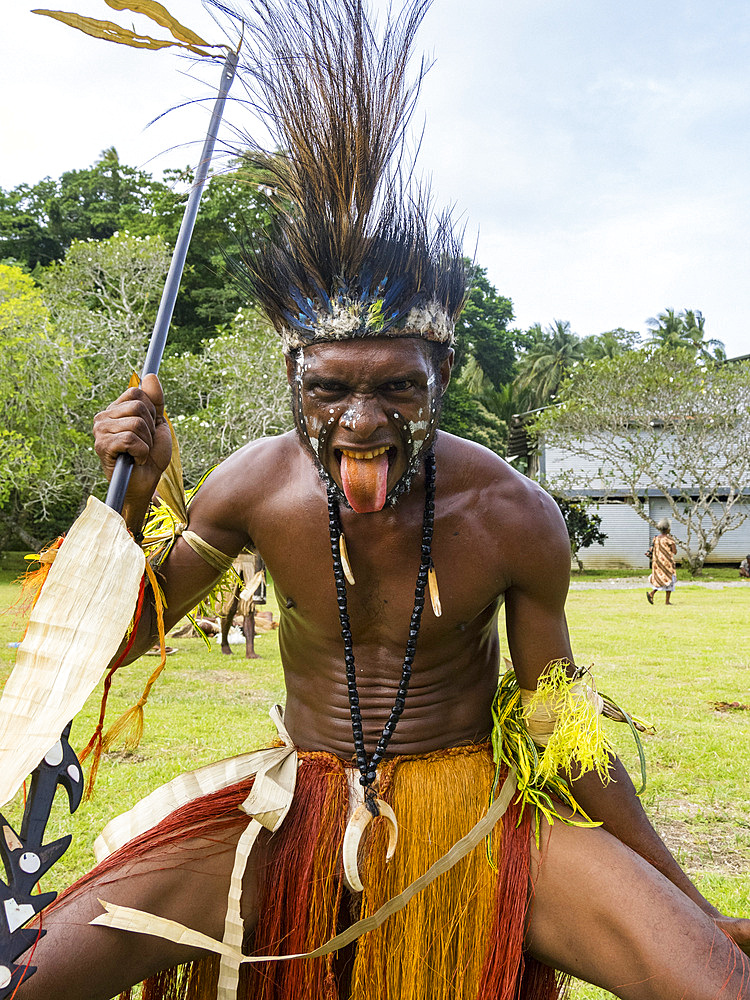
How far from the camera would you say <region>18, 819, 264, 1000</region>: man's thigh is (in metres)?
1.62

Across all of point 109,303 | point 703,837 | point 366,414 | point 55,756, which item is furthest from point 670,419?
point 55,756

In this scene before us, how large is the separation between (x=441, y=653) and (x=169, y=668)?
6.51 m

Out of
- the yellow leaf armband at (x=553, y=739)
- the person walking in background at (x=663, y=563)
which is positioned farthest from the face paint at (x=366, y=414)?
the person walking in background at (x=663, y=563)

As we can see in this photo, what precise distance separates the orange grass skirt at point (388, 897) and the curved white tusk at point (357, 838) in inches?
1.7

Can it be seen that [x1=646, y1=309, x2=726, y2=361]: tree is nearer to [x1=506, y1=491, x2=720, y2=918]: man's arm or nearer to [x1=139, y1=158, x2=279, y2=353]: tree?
[x1=139, y1=158, x2=279, y2=353]: tree

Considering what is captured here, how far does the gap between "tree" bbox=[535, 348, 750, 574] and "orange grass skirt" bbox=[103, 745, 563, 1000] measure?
20.3 meters

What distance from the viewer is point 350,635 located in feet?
6.74

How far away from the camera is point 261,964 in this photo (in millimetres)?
1956

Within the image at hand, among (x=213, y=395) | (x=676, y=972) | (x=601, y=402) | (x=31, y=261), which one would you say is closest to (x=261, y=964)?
(x=676, y=972)

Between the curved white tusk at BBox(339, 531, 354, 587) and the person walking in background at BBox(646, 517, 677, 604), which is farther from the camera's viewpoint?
the person walking in background at BBox(646, 517, 677, 604)

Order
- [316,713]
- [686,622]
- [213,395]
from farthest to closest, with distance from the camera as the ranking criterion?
1. [213,395]
2. [686,622]
3. [316,713]

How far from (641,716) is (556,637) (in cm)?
474

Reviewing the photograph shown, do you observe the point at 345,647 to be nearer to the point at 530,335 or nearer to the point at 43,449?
the point at 43,449

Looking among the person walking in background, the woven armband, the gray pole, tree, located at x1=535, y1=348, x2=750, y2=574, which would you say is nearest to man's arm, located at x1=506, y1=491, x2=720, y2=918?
the woven armband
